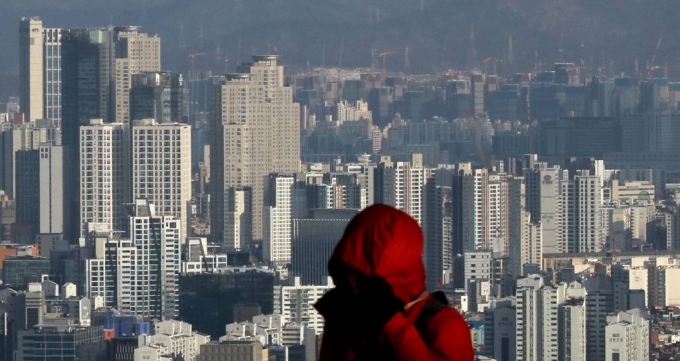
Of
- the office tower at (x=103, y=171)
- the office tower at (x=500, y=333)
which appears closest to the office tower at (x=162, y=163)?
the office tower at (x=103, y=171)

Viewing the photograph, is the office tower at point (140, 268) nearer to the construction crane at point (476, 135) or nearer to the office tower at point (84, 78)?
the construction crane at point (476, 135)

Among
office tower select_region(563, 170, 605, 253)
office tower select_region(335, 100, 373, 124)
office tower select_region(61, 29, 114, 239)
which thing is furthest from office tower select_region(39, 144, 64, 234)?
office tower select_region(563, 170, 605, 253)

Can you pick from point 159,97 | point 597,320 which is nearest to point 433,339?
point 597,320

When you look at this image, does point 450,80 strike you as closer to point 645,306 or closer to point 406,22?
point 406,22

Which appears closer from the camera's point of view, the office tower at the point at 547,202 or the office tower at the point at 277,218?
the office tower at the point at 277,218

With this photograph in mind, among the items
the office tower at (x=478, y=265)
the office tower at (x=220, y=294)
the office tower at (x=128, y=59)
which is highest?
the office tower at (x=128, y=59)

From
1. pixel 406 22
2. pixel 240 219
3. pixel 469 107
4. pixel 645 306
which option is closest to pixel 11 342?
pixel 645 306

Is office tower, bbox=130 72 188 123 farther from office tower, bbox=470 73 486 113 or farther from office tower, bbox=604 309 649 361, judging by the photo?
office tower, bbox=604 309 649 361
